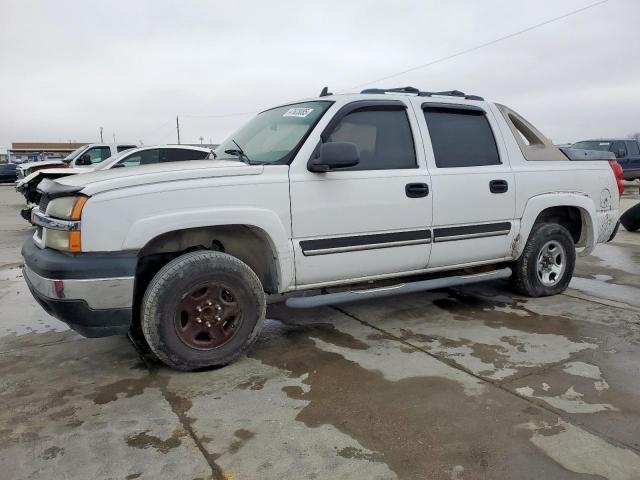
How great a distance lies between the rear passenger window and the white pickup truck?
0.01 m

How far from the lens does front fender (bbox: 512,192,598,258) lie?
15.6 ft

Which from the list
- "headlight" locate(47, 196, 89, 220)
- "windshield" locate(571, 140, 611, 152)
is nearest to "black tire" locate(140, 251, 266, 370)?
"headlight" locate(47, 196, 89, 220)

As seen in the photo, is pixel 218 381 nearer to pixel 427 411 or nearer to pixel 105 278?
pixel 105 278

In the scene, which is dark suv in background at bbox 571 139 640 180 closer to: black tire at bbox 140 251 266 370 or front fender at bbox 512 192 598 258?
front fender at bbox 512 192 598 258

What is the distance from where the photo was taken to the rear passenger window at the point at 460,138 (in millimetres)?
4359

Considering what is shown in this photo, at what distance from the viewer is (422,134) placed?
4262mm

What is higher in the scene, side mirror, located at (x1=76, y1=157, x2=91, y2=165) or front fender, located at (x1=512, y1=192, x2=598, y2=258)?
side mirror, located at (x1=76, y1=157, x2=91, y2=165)

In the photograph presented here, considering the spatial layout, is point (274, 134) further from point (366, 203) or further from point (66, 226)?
point (66, 226)

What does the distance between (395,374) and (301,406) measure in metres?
0.73

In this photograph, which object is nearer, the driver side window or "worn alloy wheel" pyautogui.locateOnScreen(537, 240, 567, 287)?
"worn alloy wheel" pyautogui.locateOnScreen(537, 240, 567, 287)

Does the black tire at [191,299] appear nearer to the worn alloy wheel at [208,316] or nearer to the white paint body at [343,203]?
the worn alloy wheel at [208,316]

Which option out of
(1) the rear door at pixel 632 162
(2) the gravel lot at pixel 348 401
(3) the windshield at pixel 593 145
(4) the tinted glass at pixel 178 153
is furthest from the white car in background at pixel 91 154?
(1) the rear door at pixel 632 162

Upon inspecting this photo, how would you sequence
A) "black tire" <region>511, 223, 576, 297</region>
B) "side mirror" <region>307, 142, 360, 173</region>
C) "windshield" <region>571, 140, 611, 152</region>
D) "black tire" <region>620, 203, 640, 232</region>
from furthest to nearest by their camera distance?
"windshield" <region>571, 140, 611, 152</region>, "black tire" <region>620, 203, 640, 232</region>, "black tire" <region>511, 223, 576, 297</region>, "side mirror" <region>307, 142, 360, 173</region>

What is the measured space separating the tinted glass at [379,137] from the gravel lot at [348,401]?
53.6 inches
